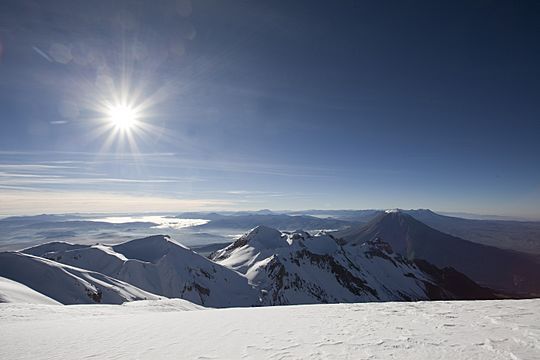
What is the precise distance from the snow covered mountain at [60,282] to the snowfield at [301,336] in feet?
126

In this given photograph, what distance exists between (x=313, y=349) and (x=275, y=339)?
61.4 inches

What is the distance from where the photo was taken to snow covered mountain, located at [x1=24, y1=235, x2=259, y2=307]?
A: 9819 cm

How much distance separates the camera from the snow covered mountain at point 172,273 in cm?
9819

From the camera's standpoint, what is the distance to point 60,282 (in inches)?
1882

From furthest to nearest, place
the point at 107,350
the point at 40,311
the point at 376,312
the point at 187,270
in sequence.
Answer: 1. the point at 187,270
2. the point at 40,311
3. the point at 376,312
4. the point at 107,350

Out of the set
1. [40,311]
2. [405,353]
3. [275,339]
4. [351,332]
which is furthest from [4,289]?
[405,353]

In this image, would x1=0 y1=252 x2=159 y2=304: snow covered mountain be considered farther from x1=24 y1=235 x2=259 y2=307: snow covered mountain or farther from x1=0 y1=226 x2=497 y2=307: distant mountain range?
x1=24 y1=235 x2=259 y2=307: snow covered mountain

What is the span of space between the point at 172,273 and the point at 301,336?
10879cm

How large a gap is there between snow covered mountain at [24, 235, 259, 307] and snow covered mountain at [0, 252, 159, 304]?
43109 mm

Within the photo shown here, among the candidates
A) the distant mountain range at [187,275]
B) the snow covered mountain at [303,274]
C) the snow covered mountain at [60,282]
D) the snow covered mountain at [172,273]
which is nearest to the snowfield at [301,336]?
the snow covered mountain at [60,282]

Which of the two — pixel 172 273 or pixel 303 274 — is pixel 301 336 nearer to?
pixel 172 273

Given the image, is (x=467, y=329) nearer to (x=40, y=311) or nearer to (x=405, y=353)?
(x=405, y=353)

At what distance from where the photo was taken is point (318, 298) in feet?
461

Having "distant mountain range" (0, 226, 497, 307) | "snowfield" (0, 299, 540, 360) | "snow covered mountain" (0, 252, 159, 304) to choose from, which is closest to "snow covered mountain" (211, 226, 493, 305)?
"distant mountain range" (0, 226, 497, 307)
